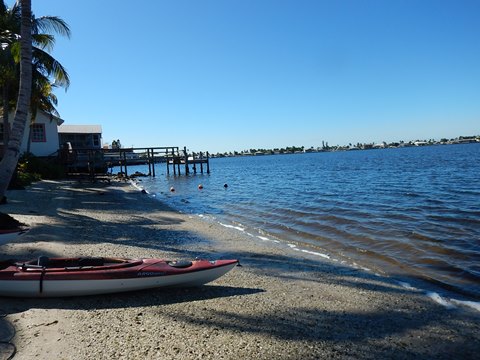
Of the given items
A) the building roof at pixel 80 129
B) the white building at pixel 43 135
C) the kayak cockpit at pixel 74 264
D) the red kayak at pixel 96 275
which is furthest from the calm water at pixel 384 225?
the building roof at pixel 80 129

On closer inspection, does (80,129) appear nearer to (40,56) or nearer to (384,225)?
(40,56)

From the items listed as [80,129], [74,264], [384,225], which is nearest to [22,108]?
[74,264]

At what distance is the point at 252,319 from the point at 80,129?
4503 centimetres

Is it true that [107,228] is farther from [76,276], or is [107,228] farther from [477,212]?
[477,212]

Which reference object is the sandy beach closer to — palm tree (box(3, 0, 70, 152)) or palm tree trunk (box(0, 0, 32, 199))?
palm tree trunk (box(0, 0, 32, 199))

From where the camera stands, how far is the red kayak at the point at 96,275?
5.57 m

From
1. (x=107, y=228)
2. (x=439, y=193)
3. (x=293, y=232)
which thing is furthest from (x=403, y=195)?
(x=107, y=228)

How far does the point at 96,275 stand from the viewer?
5.66 meters

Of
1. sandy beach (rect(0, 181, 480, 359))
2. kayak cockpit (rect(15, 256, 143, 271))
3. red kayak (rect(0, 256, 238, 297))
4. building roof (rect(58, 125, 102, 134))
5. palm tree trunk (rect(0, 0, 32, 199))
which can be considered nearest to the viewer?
sandy beach (rect(0, 181, 480, 359))

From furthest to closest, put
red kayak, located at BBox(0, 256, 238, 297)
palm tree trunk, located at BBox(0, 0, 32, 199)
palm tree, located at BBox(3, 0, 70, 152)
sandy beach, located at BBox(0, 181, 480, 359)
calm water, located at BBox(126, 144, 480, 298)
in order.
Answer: palm tree, located at BBox(3, 0, 70, 152)
palm tree trunk, located at BBox(0, 0, 32, 199)
calm water, located at BBox(126, 144, 480, 298)
red kayak, located at BBox(0, 256, 238, 297)
sandy beach, located at BBox(0, 181, 480, 359)

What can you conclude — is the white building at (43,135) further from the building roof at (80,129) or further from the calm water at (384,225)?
the calm water at (384,225)

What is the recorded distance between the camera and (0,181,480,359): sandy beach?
4.27 meters

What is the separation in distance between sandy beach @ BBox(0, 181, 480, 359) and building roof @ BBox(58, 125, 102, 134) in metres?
38.2

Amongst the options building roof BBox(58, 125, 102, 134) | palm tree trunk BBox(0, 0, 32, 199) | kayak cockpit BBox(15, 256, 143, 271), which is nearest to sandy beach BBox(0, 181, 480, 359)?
kayak cockpit BBox(15, 256, 143, 271)
